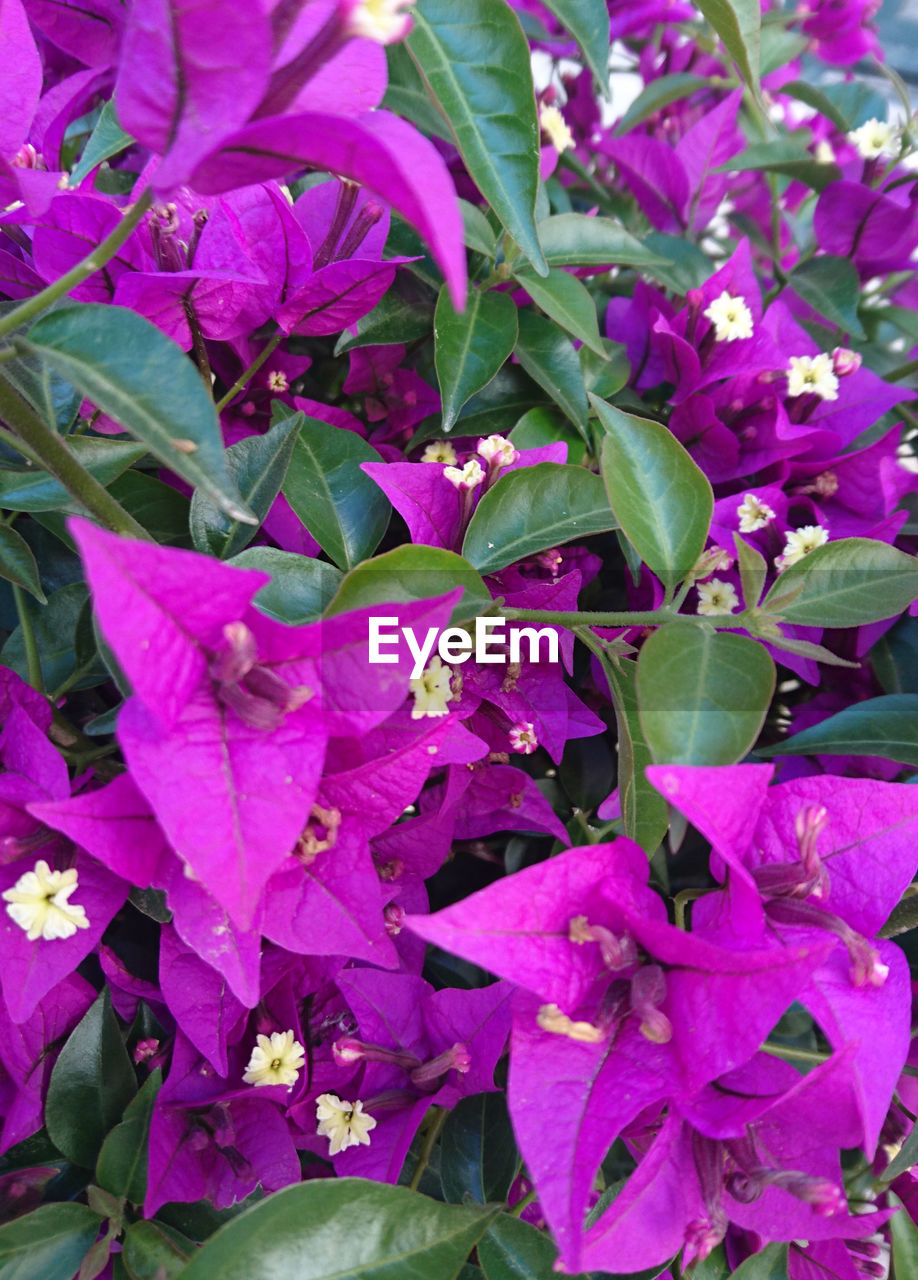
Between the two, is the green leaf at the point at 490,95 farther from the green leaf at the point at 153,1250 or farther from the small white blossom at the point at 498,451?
the green leaf at the point at 153,1250

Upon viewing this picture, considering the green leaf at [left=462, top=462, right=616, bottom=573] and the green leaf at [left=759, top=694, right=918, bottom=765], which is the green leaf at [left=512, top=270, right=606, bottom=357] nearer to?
the green leaf at [left=462, top=462, right=616, bottom=573]

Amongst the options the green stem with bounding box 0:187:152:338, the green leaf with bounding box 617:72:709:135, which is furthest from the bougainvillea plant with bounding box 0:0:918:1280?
the green leaf with bounding box 617:72:709:135

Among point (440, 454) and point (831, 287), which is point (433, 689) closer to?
point (440, 454)

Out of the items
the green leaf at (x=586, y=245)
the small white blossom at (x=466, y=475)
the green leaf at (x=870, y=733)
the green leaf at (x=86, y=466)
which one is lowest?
the green leaf at (x=870, y=733)

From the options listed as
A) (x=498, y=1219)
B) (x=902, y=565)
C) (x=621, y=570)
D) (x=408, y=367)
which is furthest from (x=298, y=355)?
(x=498, y=1219)

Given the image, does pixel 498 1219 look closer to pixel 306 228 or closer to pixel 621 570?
pixel 621 570

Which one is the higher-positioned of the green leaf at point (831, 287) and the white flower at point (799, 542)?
the green leaf at point (831, 287)

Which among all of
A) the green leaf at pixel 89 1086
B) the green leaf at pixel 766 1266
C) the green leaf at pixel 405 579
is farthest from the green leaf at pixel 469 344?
the green leaf at pixel 766 1266
